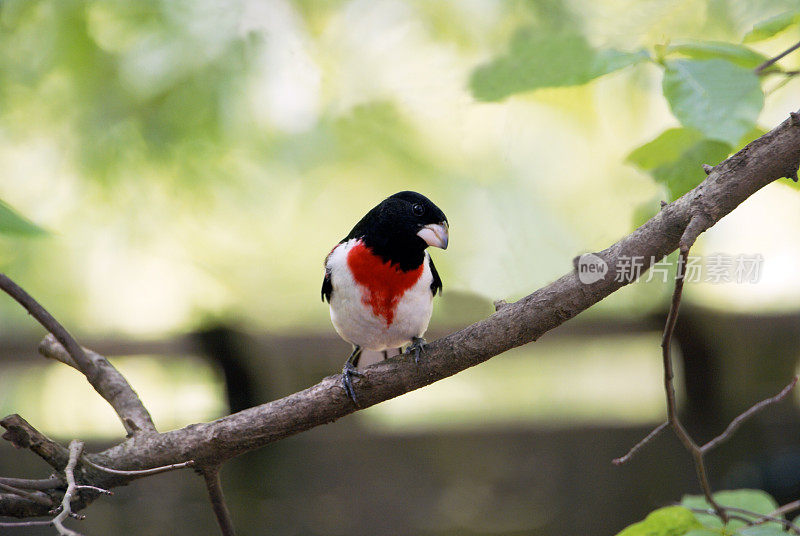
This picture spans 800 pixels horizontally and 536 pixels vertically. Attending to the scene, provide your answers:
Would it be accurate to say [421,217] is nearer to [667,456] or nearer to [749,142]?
[749,142]

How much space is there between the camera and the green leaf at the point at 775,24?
0.93m

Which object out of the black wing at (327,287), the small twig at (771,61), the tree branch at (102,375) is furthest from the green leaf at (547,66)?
the tree branch at (102,375)

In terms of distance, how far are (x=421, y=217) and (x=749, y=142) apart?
0.62m

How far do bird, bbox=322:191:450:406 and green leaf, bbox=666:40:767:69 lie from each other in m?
0.56

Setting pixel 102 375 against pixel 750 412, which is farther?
pixel 102 375

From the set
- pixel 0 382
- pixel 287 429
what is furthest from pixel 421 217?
pixel 0 382

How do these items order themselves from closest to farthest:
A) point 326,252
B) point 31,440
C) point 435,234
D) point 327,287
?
point 31,440 < point 435,234 < point 327,287 < point 326,252

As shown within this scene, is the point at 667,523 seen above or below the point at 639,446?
below

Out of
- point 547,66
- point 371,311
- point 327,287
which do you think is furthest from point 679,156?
point 327,287

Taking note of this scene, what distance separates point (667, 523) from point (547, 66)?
0.64 metres

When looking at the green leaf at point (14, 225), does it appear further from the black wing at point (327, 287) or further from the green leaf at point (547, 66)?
the black wing at point (327, 287)

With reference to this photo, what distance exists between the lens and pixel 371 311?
1487mm

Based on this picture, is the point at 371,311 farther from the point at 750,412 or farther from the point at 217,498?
the point at 750,412

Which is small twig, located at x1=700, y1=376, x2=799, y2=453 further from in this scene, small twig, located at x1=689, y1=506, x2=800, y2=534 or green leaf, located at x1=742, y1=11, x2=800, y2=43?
green leaf, located at x1=742, y1=11, x2=800, y2=43
